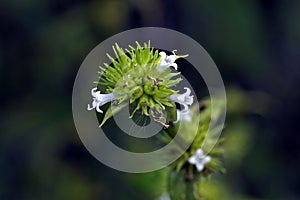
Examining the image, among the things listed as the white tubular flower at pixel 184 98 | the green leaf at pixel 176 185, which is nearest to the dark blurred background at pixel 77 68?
the green leaf at pixel 176 185

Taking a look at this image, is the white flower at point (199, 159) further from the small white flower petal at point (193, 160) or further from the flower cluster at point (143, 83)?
the flower cluster at point (143, 83)

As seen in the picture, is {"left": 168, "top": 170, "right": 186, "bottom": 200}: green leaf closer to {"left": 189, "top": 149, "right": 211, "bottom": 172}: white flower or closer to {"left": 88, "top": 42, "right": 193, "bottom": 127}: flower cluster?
{"left": 189, "top": 149, "right": 211, "bottom": 172}: white flower

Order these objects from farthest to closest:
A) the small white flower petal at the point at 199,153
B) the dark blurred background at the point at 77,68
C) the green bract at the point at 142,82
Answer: the dark blurred background at the point at 77,68, the small white flower petal at the point at 199,153, the green bract at the point at 142,82

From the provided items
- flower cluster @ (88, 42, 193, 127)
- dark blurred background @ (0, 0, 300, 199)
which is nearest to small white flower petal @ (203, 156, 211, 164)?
flower cluster @ (88, 42, 193, 127)

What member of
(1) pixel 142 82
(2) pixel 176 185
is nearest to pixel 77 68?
(2) pixel 176 185

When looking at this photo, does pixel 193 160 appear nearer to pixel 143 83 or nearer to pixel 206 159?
pixel 206 159

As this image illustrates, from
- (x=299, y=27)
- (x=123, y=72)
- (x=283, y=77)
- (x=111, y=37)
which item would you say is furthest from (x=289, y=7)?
(x=123, y=72)

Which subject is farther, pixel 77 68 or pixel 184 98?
pixel 77 68
